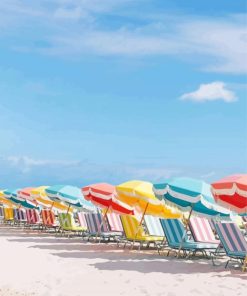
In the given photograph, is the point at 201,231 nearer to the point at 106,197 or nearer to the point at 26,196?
the point at 106,197

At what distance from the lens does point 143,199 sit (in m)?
13.1

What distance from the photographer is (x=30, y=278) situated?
8.94 meters

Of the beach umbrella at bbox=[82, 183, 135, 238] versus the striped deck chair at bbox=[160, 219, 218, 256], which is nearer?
the striped deck chair at bbox=[160, 219, 218, 256]

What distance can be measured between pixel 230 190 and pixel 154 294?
2.65 meters

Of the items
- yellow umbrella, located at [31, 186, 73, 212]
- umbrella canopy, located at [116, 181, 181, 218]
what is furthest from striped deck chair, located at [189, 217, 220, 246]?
yellow umbrella, located at [31, 186, 73, 212]

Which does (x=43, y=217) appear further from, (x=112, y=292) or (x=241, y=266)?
(x=112, y=292)

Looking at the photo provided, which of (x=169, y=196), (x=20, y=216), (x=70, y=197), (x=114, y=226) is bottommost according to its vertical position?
(x=169, y=196)

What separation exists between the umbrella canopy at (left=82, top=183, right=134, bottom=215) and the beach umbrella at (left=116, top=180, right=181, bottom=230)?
104 cm

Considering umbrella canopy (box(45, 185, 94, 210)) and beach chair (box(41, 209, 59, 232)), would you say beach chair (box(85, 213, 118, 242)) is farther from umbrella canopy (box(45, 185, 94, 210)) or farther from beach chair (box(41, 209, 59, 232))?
beach chair (box(41, 209, 59, 232))

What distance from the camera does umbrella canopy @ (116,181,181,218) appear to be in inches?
513

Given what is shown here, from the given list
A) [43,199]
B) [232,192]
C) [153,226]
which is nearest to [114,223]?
[153,226]

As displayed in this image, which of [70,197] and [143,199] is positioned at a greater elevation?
[70,197]

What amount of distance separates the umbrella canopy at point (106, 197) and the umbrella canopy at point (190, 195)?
3318 mm

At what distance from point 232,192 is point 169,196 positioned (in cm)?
234
